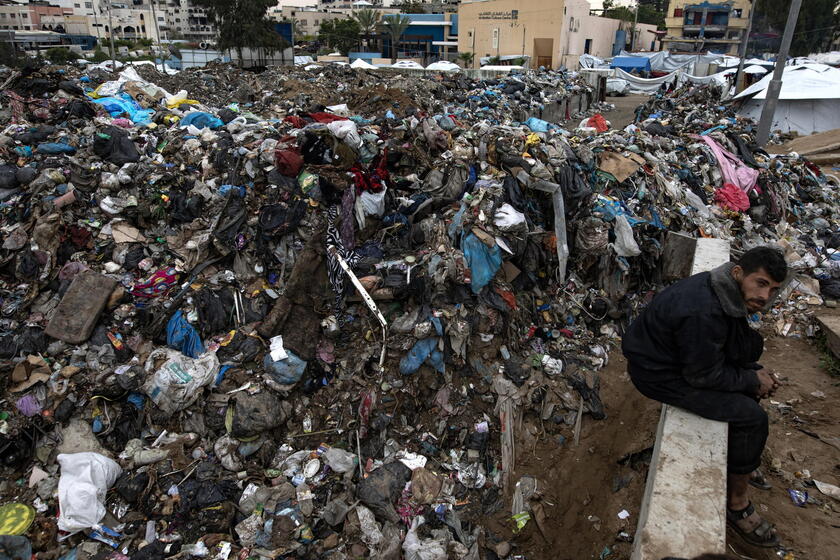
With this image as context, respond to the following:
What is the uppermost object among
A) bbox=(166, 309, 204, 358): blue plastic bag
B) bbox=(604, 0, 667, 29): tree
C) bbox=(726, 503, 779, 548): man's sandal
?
bbox=(604, 0, 667, 29): tree

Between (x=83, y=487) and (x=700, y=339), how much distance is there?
4016 mm

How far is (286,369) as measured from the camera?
415 centimetres

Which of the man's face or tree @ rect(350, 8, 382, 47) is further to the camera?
tree @ rect(350, 8, 382, 47)

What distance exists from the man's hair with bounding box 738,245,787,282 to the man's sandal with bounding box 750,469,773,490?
1.38 metres

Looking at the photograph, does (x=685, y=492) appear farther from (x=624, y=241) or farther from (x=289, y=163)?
(x=289, y=163)

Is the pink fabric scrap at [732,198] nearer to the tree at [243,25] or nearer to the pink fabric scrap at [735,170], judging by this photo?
the pink fabric scrap at [735,170]

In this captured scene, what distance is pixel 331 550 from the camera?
126 inches

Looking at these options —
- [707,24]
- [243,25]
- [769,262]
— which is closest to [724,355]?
[769,262]

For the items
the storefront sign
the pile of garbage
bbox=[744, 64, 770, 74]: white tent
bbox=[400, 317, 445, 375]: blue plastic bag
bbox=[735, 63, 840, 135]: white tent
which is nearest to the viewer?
the pile of garbage

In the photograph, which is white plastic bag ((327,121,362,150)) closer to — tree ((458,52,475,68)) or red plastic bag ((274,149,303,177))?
red plastic bag ((274,149,303,177))

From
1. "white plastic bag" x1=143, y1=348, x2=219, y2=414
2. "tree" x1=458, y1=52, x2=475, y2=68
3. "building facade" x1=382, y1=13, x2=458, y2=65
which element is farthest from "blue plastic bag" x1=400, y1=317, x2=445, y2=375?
"building facade" x1=382, y1=13, x2=458, y2=65

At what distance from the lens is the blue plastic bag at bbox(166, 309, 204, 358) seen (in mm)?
4421

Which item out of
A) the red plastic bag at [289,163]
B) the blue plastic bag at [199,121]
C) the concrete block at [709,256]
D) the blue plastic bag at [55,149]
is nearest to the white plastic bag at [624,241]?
the concrete block at [709,256]

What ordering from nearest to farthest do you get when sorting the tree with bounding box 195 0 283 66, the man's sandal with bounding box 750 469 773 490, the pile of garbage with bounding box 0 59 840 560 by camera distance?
the man's sandal with bounding box 750 469 773 490, the pile of garbage with bounding box 0 59 840 560, the tree with bounding box 195 0 283 66
